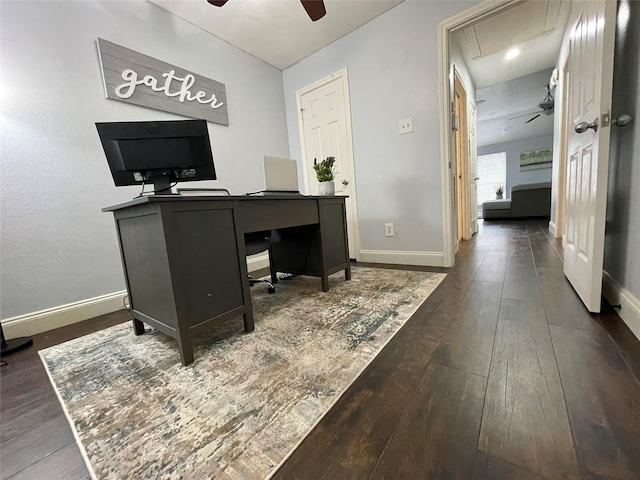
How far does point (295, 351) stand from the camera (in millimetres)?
1156

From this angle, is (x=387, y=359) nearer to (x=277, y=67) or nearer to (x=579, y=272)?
(x=579, y=272)

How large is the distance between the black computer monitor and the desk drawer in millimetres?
361

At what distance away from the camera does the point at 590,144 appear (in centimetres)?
129

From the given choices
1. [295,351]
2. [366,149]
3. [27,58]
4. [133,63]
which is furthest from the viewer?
[366,149]

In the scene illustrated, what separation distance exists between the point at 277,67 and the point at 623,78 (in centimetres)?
311

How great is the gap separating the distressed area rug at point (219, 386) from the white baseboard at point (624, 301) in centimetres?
86

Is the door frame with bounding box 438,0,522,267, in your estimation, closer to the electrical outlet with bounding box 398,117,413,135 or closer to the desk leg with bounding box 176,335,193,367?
the electrical outlet with bounding box 398,117,413,135

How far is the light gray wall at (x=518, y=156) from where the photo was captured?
7941mm

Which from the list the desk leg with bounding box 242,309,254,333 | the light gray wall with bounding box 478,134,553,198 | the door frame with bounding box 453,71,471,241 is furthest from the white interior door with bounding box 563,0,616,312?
the light gray wall with bounding box 478,134,553,198

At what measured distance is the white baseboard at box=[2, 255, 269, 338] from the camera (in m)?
1.58

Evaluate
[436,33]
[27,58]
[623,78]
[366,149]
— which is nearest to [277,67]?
[366,149]

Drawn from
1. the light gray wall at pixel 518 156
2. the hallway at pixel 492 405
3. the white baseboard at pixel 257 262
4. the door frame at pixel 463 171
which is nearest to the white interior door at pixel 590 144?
the hallway at pixel 492 405

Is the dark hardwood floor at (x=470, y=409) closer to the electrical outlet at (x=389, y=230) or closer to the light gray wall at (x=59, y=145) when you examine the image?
the light gray wall at (x=59, y=145)

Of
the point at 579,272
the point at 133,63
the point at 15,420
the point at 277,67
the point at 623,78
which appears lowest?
the point at 15,420
